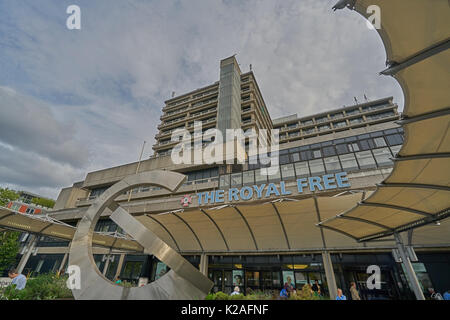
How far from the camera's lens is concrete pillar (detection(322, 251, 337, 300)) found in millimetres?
11469

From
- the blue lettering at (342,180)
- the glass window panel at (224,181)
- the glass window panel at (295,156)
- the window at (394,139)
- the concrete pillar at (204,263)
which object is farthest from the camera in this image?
the glass window panel at (224,181)

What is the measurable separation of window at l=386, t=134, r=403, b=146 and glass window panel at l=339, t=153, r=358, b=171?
10.8 feet

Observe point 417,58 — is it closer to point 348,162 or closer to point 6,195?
point 348,162

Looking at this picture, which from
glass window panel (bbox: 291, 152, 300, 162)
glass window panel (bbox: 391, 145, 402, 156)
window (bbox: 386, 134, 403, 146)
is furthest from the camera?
glass window panel (bbox: 291, 152, 300, 162)

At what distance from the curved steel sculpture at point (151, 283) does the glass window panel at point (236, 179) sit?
1464 centimetres

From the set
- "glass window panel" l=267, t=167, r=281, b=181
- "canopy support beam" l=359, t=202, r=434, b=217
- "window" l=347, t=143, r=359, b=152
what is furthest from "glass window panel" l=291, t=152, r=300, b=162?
"canopy support beam" l=359, t=202, r=434, b=217

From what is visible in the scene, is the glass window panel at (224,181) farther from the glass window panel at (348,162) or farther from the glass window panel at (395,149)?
the glass window panel at (395,149)

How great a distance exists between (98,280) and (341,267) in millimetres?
13197

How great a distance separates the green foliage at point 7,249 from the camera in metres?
23.1

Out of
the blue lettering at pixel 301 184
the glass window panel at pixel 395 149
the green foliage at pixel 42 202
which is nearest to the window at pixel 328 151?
the glass window panel at pixel 395 149

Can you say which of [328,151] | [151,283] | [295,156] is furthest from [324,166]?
[151,283]

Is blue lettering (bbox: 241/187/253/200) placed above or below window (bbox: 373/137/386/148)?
below

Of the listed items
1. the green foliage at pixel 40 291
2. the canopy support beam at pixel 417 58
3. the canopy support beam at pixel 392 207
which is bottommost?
A: the green foliage at pixel 40 291

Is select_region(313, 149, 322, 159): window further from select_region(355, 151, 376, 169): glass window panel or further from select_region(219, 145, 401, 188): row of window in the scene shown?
select_region(355, 151, 376, 169): glass window panel
